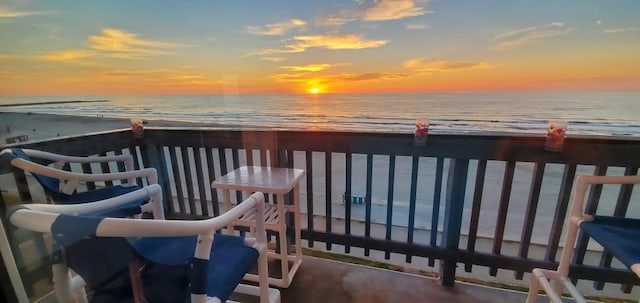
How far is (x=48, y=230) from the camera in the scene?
0.61 m

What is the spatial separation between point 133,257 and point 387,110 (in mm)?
2695

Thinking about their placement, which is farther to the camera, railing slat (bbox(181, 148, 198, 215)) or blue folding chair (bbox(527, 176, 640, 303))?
railing slat (bbox(181, 148, 198, 215))

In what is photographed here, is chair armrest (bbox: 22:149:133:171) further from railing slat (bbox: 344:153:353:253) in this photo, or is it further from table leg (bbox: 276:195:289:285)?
railing slat (bbox: 344:153:353:253)

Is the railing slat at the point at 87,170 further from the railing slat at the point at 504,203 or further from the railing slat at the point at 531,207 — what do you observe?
the railing slat at the point at 531,207

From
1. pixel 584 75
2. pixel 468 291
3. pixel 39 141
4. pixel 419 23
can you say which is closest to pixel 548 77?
pixel 584 75

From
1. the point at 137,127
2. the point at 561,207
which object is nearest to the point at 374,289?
the point at 561,207

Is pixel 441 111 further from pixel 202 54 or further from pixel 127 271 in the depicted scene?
pixel 127 271

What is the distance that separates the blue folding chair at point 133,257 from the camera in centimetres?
61

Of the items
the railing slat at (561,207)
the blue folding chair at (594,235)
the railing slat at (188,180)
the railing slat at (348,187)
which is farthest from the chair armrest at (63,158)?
the railing slat at (561,207)

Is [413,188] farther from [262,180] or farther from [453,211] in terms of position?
[262,180]

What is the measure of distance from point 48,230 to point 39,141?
1428 mm

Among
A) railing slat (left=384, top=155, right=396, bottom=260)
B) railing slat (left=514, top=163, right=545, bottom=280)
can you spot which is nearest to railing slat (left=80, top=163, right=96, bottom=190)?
railing slat (left=384, top=155, right=396, bottom=260)

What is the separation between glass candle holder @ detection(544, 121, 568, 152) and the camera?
55.7 inches

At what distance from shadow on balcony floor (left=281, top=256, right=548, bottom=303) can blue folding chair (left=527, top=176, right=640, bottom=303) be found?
1.02ft
